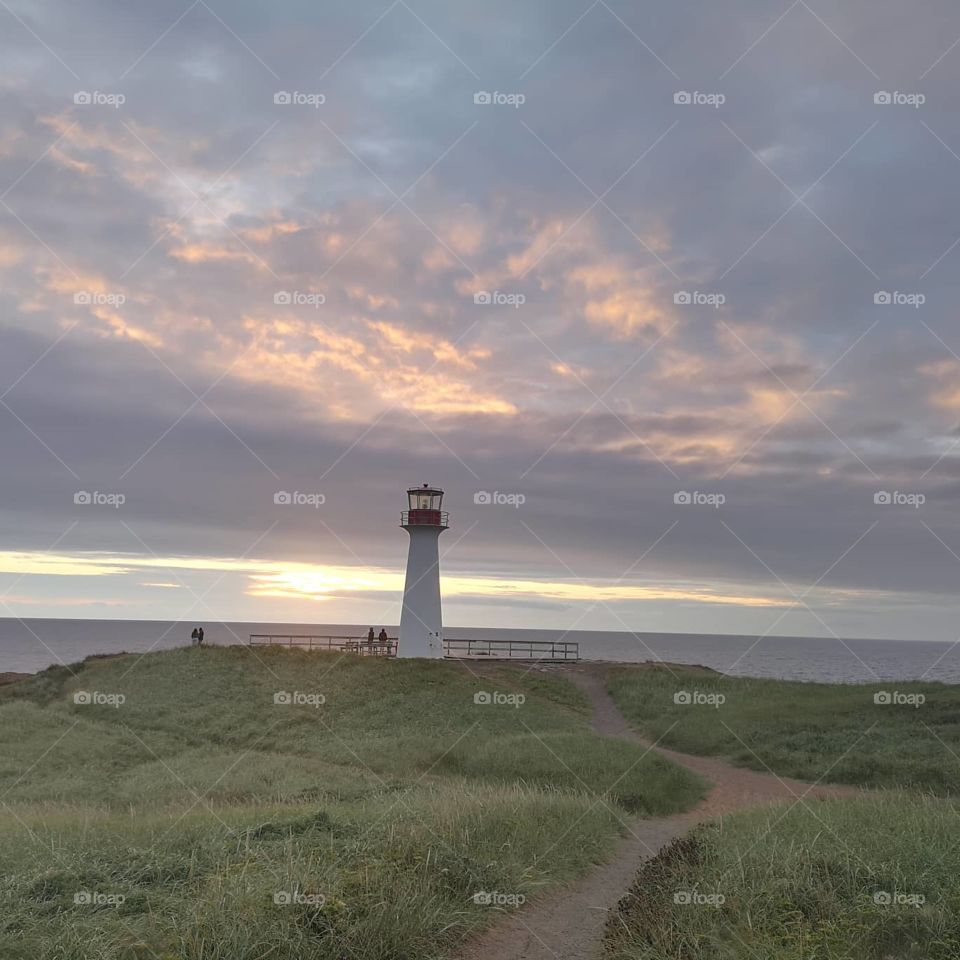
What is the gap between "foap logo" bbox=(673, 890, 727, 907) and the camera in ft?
26.7

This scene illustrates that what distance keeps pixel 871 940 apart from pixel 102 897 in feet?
23.9

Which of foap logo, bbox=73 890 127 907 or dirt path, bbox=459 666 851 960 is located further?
dirt path, bbox=459 666 851 960

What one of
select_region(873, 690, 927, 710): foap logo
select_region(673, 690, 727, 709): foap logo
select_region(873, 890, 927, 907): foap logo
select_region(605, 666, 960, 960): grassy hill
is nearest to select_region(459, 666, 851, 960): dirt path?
select_region(605, 666, 960, 960): grassy hill

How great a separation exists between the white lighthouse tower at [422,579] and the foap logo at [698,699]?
1350 cm

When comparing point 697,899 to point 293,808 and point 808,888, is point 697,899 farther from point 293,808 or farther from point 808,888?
point 293,808

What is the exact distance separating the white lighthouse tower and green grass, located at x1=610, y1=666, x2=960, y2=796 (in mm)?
10672

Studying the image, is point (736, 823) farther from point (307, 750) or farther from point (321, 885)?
point (307, 750)

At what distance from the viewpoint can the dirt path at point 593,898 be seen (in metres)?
8.52

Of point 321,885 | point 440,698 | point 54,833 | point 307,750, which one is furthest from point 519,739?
point 321,885

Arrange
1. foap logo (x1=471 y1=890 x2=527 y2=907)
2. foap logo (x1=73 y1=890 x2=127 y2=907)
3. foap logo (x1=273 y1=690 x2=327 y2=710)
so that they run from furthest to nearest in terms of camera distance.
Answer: foap logo (x1=273 y1=690 x2=327 y2=710) → foap logo (x1=471 y1=890 x2=527 y2=907) → foap logo (x1=73 y1=890 x2=127 y2=907)

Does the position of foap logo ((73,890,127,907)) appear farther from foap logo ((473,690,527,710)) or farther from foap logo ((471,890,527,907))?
foap logo ((473,690,527,710))

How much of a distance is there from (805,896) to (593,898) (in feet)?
10.5

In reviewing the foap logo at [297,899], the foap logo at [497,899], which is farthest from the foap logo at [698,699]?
the foap logo at [297,899]

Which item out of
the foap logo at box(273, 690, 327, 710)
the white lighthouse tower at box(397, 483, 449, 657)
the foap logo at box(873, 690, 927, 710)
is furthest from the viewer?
the white lighthouse tower at box(397, 483, 449, 657)
